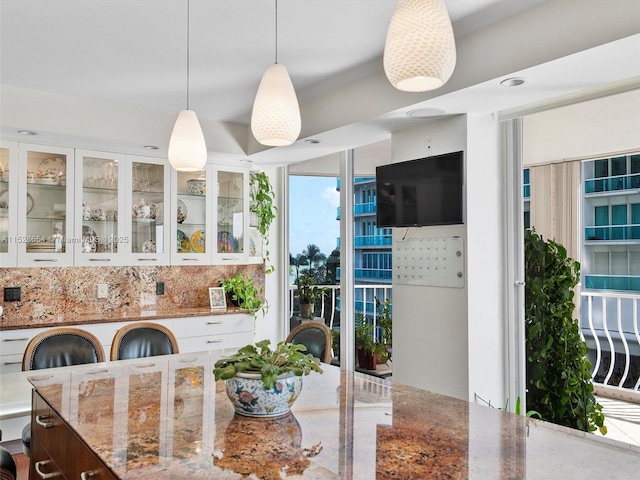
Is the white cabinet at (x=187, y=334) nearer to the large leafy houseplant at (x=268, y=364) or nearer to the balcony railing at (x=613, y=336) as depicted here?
the large leafy houseplant at (x=268, y=364)

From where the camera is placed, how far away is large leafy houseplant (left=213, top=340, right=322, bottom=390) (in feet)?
4.86

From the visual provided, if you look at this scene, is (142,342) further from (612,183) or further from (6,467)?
(612,183)

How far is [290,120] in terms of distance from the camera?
2.01 m

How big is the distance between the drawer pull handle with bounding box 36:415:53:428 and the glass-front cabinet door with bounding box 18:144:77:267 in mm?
2476

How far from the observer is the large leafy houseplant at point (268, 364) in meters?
1.48

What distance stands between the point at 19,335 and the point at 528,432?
12.1ft

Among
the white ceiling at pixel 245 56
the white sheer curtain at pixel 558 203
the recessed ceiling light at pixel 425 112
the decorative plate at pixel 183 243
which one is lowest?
the decorative plate at pixel 183 243

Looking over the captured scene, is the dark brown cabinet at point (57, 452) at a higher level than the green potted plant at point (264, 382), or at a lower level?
lower

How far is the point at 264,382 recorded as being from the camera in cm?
145

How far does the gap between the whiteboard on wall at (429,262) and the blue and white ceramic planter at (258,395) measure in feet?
6.58

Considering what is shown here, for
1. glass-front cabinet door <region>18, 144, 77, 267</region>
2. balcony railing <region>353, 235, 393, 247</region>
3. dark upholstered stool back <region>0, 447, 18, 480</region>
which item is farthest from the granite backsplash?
dark upholstered stool back <region>0, 447, 18, 480</region>

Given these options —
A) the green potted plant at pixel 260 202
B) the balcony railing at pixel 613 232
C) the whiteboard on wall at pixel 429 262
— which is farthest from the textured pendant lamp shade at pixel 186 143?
the green potted plant at pixel 260 202

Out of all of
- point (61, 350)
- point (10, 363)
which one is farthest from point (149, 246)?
point (61, 350)

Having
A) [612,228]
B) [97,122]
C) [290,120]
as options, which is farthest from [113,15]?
[612,228]
